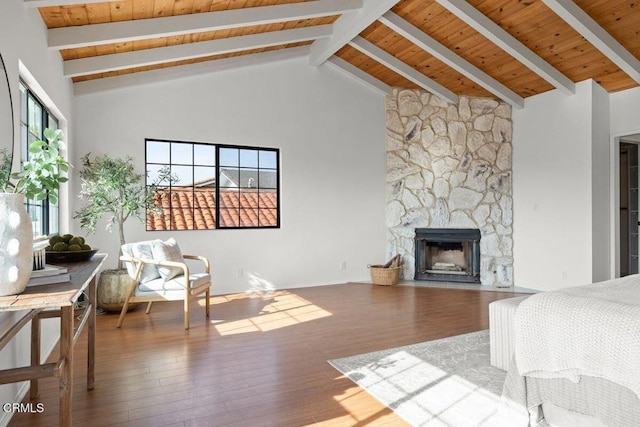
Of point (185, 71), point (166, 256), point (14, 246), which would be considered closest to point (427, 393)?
point (14, 246)

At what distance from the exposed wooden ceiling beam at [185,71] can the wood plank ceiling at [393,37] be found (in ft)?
0.07

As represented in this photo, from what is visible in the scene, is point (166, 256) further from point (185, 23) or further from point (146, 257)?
point (185, 23)

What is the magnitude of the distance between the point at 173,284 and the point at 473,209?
4477mm

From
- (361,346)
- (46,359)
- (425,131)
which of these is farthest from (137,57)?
(425,131)

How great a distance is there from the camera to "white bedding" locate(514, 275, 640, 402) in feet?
5.67

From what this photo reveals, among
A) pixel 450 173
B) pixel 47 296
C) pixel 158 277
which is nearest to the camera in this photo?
pixel 47 296

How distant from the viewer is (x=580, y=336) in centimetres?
188

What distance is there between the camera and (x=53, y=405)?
2.29m

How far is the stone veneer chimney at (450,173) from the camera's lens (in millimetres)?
6027

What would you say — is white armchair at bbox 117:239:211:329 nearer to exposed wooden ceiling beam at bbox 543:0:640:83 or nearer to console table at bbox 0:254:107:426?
console table at bbox 0:254:107:426

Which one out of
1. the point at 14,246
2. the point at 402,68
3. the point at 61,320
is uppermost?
the point at 402,68

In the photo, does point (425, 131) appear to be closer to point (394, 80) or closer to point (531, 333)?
point (394, 80)
